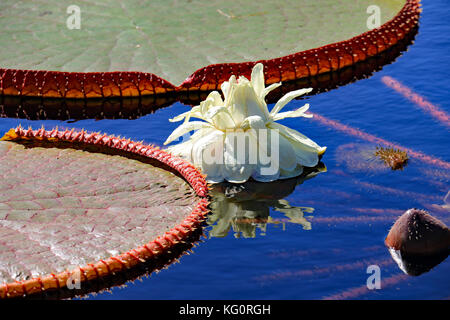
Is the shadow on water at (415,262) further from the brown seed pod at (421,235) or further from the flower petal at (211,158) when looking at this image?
the flower petal at (211,158)

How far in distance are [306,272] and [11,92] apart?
240 cm

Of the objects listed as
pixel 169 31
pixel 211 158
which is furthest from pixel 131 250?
pixel 169 31

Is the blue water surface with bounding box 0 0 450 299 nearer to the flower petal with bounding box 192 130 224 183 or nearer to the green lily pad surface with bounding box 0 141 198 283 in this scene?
the green lily pad surface with bounding box 0 141 198 283

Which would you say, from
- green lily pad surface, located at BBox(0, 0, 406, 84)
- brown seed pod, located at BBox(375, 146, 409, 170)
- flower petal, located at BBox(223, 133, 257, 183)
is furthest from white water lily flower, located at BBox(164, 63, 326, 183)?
green lily pad surface, located at BBox(0, 0, 406, 84)

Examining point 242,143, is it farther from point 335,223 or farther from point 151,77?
point 151,77

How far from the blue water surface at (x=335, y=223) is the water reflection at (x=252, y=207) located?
25mm

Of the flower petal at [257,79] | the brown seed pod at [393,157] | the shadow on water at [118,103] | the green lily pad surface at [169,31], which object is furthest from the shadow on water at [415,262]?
the green lily pad surface at [169,31]

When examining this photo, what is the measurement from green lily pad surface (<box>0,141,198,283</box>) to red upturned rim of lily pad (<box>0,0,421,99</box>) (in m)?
0.85

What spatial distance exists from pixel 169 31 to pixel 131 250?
2.32 meters

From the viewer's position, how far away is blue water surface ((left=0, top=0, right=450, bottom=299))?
8.21 ft

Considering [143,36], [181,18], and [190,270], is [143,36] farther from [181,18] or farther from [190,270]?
[190,270]

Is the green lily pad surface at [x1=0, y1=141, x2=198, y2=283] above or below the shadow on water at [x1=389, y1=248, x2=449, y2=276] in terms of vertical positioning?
above

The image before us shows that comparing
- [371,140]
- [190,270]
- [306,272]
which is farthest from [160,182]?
[371,140]

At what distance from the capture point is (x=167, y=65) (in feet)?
14.1
